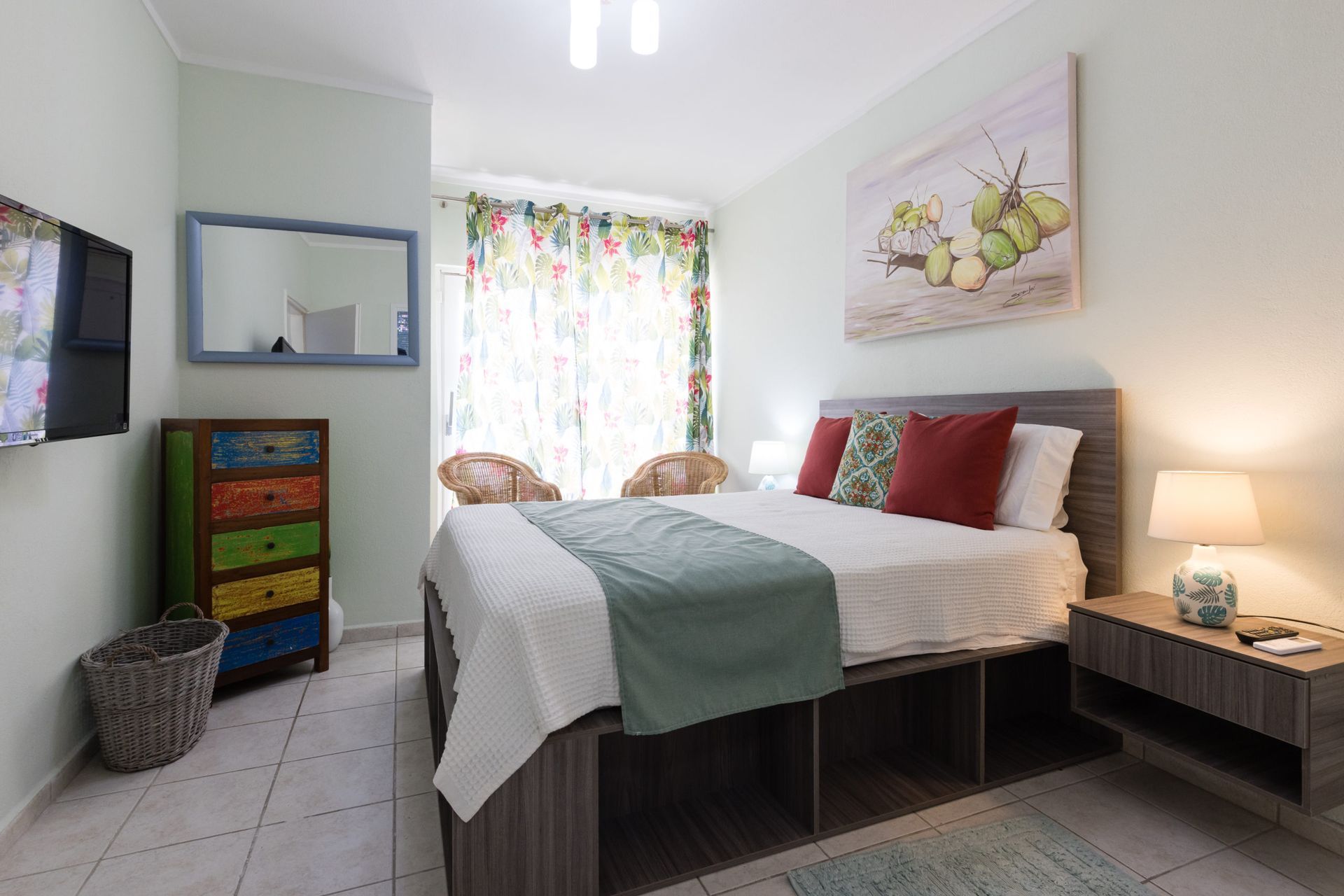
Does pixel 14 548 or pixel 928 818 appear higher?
pixel 14 548

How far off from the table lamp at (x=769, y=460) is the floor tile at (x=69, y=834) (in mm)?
3058

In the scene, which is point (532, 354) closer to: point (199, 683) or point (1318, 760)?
point (199, 683)

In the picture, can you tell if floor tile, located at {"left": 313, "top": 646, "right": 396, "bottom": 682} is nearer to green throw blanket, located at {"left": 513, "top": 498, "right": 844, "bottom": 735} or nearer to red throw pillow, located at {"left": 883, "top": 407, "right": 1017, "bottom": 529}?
green throw blanket, located at {"left": 513, "top": 498, "right": 844, "bottom": 735}

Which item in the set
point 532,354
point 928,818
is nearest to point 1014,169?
point 928,818

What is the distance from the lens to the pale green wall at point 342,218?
299 cm

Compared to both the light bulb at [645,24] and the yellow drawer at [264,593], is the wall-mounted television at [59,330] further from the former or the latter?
the light bulb at [645,24]

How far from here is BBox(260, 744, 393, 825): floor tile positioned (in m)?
1.87

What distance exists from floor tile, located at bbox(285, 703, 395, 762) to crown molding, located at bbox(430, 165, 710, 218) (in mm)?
3188

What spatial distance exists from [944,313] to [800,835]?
214 cm

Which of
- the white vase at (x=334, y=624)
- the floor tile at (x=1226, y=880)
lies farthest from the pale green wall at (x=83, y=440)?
the floor tile at (x=1226, y=880)

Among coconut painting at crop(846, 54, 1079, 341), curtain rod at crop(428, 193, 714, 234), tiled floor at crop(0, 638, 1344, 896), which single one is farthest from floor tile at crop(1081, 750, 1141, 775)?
curtain rod at crop(428, 193, 714, 234)

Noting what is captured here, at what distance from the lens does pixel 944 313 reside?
2861 mm

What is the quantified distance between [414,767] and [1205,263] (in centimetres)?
288

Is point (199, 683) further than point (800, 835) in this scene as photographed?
Yes
